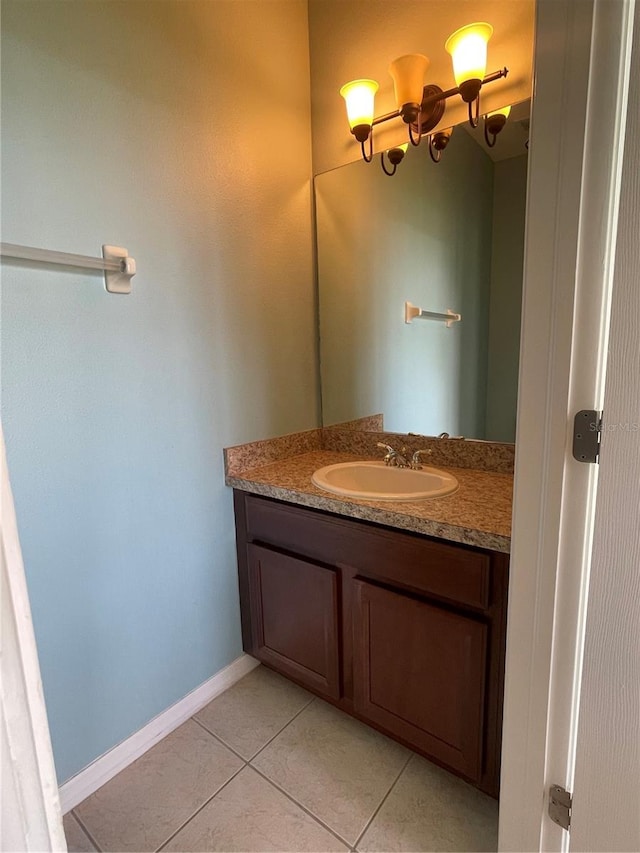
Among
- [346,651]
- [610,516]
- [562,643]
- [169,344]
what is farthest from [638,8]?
[346,651]

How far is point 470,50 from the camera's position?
127 centimetres

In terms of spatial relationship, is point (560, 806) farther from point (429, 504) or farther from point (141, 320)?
point (141, 320)

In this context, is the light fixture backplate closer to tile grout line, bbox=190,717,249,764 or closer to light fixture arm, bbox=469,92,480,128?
light fixture arm, bbox=469,92,480,128

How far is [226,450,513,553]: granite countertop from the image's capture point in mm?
1060

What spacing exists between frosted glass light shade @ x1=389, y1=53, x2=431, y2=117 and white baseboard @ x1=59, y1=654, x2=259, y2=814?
212 cm

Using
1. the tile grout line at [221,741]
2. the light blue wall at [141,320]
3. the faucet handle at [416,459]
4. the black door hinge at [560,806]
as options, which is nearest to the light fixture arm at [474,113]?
the light blue wall at [141,320]

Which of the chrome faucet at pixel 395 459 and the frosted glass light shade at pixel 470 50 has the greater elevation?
the frosted glass light shade at pixel 470 50

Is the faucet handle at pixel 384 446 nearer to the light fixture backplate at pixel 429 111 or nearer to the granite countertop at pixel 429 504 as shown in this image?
the granite countertop at pixel 429 504

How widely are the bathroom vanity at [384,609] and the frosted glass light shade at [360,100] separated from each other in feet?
4.22

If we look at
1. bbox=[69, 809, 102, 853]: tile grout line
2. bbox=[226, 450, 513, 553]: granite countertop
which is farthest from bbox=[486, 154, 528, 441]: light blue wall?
bbox=[69, 809, 102, 853]: tile grout line

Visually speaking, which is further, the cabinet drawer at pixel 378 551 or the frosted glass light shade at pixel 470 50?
the frosted glass light shade at pixel 470 50

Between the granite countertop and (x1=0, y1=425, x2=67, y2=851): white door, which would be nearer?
(x1=0, y1=425, x2=67, y2=851): white door

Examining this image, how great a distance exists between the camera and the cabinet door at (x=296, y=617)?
1.40 meters

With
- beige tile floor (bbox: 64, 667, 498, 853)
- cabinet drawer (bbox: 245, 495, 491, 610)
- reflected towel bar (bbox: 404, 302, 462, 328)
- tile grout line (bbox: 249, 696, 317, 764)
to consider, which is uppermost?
reflected towel bar (bbox: 404, 302, 462, 328)
